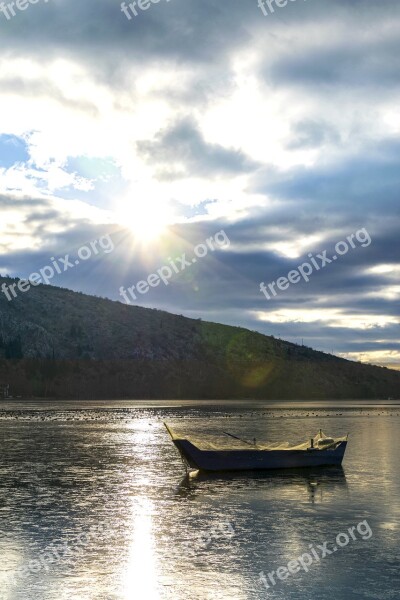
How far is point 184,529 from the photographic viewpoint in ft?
89.4

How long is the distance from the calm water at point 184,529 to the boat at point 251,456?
1098 mm

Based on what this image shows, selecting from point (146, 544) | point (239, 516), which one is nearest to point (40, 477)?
point (239, 516)

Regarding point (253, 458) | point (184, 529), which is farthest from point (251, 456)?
point (184, 529)

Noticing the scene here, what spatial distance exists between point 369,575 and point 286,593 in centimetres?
329

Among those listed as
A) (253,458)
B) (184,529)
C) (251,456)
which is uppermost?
(251,456)

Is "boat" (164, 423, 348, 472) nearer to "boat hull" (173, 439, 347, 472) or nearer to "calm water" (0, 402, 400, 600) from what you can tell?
"boat hull" (173, 439, 347, 472)

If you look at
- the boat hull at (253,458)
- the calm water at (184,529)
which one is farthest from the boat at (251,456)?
the calm water at (184,529)

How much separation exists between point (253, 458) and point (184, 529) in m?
19.9

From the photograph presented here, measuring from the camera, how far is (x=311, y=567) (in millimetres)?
21797

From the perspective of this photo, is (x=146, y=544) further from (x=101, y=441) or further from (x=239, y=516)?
(x=101, y=441)

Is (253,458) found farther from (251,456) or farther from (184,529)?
(184,529)

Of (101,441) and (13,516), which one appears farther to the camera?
(101,441)

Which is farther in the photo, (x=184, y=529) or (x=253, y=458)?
(x=253, y=458)

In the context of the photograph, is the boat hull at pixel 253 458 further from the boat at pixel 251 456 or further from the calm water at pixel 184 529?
the calm water at pixel 184 529
